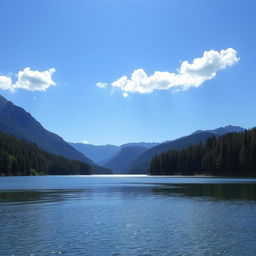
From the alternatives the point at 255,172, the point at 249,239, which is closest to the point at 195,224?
the point at 249,239

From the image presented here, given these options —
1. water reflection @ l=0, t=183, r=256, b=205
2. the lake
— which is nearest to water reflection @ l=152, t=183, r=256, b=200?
water reflection @ l=0, t=183, r=256, b=205

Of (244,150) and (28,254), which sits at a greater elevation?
(244,150)

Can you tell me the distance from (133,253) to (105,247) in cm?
293

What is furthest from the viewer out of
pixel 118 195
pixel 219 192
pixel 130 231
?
pixel 219 192

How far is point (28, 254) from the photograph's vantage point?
25625mm

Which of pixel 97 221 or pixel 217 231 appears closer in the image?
pixel 217 231

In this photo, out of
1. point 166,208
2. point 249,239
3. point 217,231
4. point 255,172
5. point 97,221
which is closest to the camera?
point 249,239

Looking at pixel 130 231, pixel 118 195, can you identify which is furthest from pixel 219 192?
pixel 130 231

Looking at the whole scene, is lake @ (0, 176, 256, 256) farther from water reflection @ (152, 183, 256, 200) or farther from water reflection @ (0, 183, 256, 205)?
water reflection @ (152, 183, 256, 200)

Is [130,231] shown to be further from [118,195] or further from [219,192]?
[219,192]

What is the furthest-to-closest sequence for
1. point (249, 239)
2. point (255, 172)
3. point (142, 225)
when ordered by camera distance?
1. point (255, 172)
2. point (142, 225)
3. point (249, 239)

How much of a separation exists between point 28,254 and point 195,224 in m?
18.8

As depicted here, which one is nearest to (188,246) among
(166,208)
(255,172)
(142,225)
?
(142,225)

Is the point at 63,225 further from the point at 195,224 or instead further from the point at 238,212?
the point at 238,212
